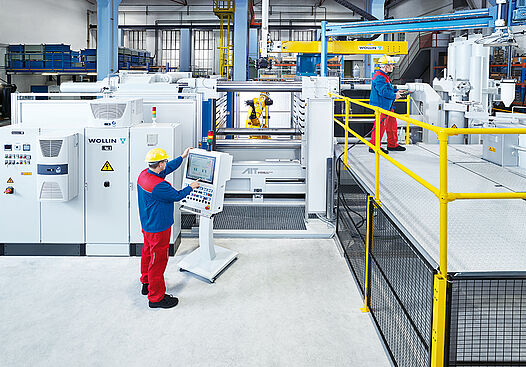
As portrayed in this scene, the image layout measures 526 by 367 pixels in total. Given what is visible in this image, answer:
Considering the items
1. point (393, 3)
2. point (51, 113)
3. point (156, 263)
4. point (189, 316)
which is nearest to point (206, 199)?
point (156, 263)

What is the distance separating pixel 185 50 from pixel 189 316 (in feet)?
84.1

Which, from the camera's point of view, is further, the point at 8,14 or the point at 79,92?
the point at 8,14

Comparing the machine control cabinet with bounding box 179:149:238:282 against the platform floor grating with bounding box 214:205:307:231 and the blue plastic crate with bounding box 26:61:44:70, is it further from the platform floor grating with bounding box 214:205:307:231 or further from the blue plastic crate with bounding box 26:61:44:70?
the blue plastic crate with bounding box 26:61:44:70

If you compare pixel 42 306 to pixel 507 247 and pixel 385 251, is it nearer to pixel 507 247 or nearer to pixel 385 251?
pixel 385 251

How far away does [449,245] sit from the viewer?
12.2ft

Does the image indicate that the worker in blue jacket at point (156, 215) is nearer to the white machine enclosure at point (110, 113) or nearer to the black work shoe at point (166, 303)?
the black work shoe at point (166, 303)

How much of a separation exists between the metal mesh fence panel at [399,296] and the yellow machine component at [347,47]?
7529mm

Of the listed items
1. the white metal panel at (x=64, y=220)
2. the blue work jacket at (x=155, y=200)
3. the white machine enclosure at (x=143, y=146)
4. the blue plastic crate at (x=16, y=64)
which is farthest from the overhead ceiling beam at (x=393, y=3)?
the blue work jacket at (x=155, y=200)

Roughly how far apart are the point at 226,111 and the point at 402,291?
7420 millimetres

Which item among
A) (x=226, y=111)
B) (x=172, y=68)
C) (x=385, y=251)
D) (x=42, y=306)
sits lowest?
(x=42, y=306)

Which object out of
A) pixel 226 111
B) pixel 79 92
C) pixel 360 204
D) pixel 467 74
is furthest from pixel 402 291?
pixel 226 111

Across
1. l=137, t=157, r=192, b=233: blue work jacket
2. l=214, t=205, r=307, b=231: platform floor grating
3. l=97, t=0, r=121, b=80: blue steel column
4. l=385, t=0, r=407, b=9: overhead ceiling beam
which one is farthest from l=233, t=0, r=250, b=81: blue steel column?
l=385, t=0, r=407, b=9: overhead ceiling beam

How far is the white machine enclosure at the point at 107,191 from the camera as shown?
659 centimetres

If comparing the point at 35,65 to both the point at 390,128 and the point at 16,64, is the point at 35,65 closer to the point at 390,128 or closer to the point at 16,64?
the point at 16,64
